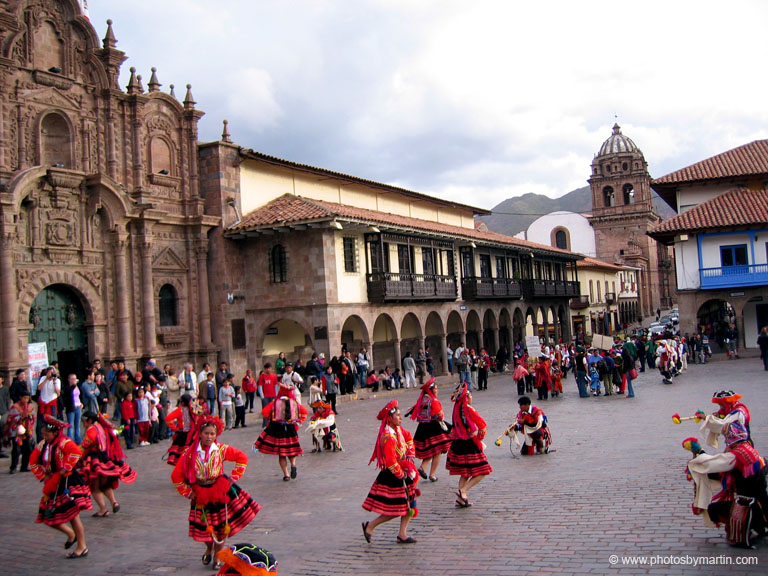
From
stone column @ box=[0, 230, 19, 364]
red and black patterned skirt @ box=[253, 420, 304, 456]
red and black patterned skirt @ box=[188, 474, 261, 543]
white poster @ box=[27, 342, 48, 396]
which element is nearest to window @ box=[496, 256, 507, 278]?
white poster @ box=[27, 342, 48, 396]

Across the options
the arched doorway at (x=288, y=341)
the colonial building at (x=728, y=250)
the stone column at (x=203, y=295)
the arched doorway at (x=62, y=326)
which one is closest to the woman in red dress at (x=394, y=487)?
the arched doorway at (x=62, y=326)

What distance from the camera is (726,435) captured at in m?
7.58

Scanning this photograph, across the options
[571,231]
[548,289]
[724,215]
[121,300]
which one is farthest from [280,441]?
[571,231]

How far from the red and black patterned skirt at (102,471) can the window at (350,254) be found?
738 inches

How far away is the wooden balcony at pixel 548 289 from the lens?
1726 inches

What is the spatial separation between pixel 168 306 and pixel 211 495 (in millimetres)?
19741

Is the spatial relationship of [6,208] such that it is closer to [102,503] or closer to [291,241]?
[291,241]

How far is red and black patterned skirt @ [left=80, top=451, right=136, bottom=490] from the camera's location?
9.95 m

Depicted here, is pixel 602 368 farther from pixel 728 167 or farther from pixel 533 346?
pixel 728 167

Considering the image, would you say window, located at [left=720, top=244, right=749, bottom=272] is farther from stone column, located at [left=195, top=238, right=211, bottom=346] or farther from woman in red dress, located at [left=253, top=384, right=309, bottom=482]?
woman in red dress, located at [left=253, top=384, right=309, bottom=482]

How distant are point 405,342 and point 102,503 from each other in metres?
26.6

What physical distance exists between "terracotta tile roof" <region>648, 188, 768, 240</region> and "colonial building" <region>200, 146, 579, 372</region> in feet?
30.5

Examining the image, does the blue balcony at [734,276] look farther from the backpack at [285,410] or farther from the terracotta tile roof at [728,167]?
the backpack at [285,410]

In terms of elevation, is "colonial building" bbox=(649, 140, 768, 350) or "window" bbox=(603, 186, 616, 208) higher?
"window" bbox=(603, 186, 616, 208)
